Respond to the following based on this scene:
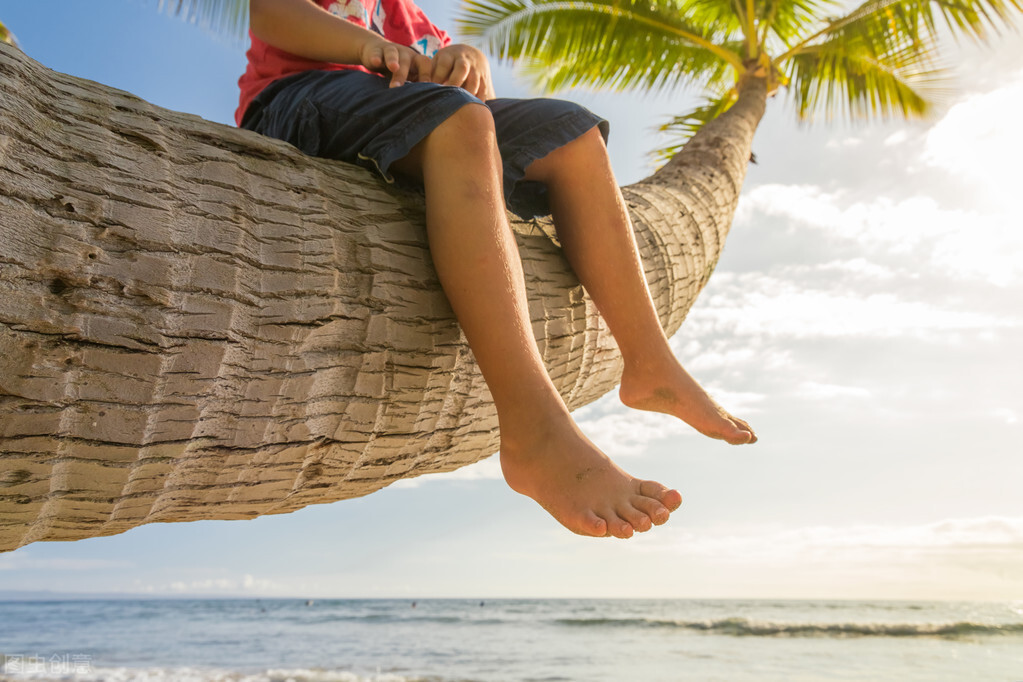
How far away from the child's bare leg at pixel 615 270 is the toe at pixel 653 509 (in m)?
0.48

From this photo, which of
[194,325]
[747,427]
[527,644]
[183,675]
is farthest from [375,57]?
[527,644]

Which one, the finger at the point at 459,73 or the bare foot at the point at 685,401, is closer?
the finger at the point at 459,73

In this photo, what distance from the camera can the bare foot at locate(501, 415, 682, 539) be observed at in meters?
1.17

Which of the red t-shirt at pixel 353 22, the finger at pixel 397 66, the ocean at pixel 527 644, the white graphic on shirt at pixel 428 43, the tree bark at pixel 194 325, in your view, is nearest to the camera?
the tree bark at pixel 194 325

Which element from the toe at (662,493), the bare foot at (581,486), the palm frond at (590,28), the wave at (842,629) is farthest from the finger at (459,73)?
the wave at (842,629)

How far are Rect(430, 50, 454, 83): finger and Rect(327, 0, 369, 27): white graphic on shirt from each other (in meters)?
0.36

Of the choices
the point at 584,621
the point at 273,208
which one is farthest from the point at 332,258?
the point at 584,621

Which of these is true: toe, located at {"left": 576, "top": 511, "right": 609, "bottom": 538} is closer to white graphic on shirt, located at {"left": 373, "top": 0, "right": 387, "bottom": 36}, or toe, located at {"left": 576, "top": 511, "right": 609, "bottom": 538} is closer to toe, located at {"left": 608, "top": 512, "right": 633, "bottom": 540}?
toe, located at {"left": 608, "top": 512, "right": 633, "bottom": 540}

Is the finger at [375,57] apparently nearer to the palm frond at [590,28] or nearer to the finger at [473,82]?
the finger at [473,82]

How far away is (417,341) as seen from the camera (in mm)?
1212

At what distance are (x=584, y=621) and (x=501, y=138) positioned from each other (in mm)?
16001

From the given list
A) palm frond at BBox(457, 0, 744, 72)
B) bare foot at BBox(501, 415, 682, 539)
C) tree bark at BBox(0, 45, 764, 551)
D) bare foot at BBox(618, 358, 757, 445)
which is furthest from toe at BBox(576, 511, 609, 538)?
palm frond at BBox(457, 0, 744, 72)

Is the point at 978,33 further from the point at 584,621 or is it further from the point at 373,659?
the point at 584,621

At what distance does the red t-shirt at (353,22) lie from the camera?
5.58 feet
